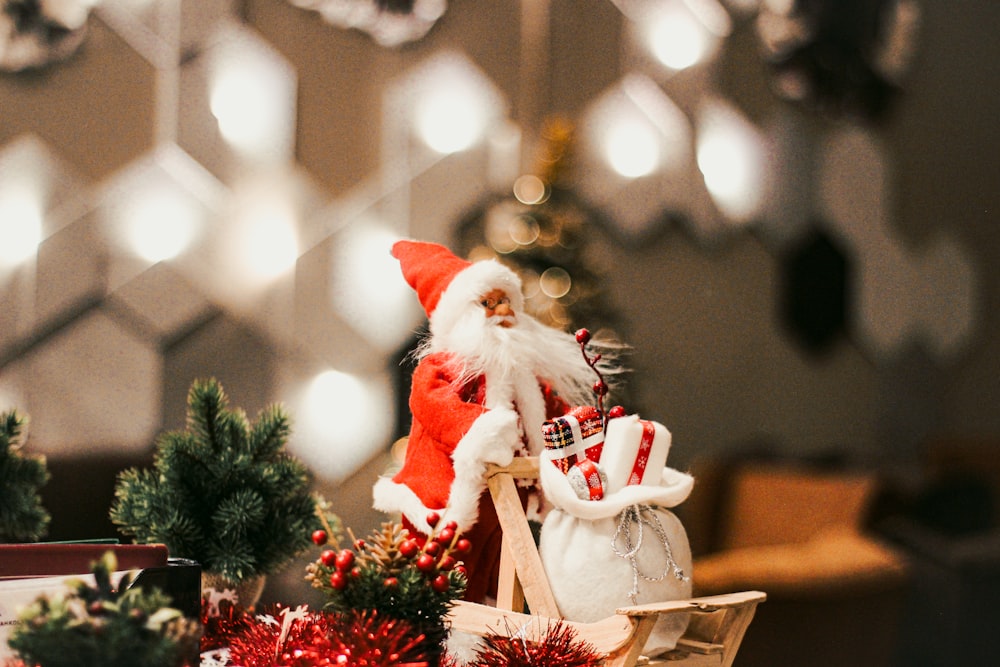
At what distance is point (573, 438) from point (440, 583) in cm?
24

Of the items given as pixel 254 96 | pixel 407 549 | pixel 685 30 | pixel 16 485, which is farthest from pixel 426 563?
pixel 254 96

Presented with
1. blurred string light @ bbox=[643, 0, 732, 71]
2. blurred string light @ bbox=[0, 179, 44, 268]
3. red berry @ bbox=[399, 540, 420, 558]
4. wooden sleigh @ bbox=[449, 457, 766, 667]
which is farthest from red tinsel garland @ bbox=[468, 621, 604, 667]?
blurred string light @ bbox=[0, 179, 44, 268]

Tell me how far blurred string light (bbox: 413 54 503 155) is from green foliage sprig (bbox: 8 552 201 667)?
1.12m

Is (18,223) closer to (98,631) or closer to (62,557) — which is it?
(62,557)

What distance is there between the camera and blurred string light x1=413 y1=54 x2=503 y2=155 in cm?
171

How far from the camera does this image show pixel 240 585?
1332 millimetres

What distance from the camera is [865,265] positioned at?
1.19 meters

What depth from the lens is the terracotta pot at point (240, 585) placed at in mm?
1314

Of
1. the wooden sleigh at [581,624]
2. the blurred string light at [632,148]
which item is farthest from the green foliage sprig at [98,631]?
the blurred string light at [632,148]

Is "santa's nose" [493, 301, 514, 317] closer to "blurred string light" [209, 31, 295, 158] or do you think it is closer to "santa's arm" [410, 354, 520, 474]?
"santa's arm" [410, 354, 520, 474]

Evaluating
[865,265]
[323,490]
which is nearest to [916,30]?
[865,265]

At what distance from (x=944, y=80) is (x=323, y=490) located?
4.01ft

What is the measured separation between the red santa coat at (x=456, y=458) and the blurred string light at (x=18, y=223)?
83 cm

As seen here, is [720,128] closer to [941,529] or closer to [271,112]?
[941,529]
